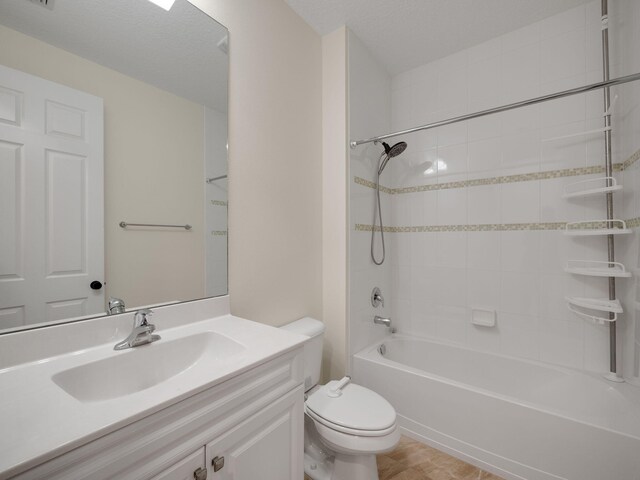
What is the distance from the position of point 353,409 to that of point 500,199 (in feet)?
5.40

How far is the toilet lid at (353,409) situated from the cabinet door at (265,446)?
26 cm

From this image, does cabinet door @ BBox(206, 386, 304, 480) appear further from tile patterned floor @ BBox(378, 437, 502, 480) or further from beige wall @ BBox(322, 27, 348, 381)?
beige wall @ BBox(322, 27, 348, 381)

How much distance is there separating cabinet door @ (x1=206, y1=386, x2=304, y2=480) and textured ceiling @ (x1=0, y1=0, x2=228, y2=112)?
4.17 ft

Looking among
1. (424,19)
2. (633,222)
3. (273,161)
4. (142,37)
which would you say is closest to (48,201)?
(142,37)

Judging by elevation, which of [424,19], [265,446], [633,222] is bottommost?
[265,446]

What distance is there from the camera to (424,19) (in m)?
1.75

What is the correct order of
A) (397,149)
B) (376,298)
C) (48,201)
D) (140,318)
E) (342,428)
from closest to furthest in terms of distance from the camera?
(48,201) → (140,318) → (342,428) → (397,149) → (376,298)

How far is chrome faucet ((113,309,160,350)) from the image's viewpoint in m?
0.93

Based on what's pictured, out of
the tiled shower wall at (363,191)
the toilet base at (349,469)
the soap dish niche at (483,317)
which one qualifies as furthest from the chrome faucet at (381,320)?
the toilet base at (349,469)

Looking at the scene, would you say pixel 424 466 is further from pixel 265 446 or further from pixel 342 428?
pixel 265 446

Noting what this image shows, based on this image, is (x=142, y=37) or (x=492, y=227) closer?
(x=142, y=37)

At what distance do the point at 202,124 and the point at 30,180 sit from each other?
0.64 m

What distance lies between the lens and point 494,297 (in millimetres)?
1937

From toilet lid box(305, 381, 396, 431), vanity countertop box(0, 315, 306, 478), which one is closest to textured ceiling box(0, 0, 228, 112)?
vanity countertop box(0, 315, 306, 478)
